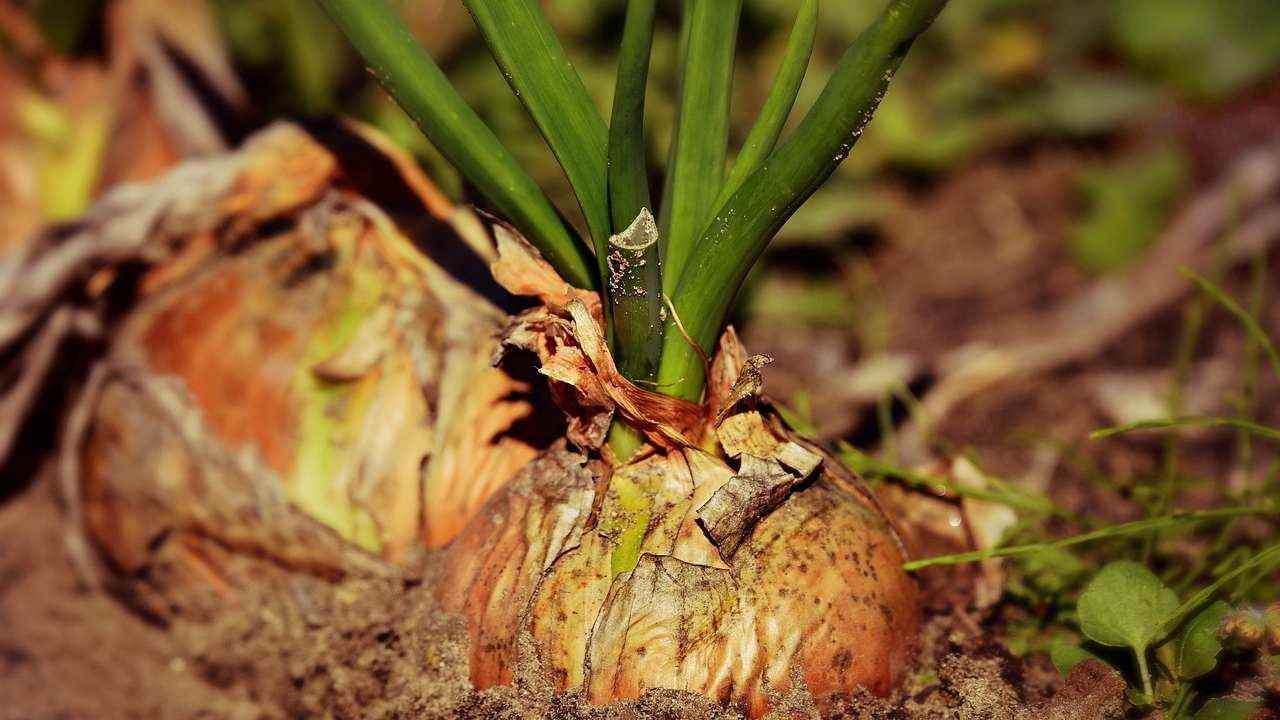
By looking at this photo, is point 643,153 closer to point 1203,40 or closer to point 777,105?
point 777,105

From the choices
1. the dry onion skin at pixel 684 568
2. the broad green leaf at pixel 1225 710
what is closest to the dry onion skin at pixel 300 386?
the dry onion skin at pixel 684 568

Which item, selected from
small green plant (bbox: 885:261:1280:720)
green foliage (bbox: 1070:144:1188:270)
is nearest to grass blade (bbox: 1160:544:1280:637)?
small green plant (bbox: 885:261:1280:720)

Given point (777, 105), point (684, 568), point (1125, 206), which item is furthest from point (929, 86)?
point (684, 568)

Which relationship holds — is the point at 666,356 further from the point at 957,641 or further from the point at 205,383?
the point at 205,383

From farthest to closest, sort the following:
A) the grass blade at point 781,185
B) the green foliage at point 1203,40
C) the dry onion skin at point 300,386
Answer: the green foliage at point 1203,40
the dry onion skin at point 300,386
the grass blade at point 781,185

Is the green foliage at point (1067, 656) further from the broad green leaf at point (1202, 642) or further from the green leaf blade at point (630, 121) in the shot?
the green leaf blade at point (630, 121)

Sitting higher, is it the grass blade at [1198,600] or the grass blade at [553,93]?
the grass blade at [553,93]
